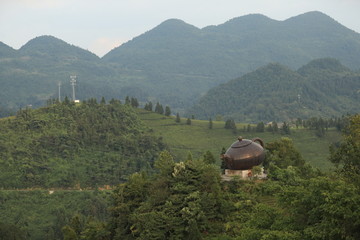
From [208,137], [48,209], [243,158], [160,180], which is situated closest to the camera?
[160,180]

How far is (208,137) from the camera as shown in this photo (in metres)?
102

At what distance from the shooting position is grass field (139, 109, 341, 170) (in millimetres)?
89562

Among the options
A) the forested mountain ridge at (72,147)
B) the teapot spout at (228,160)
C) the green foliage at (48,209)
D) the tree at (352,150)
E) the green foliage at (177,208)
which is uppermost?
the tree at (352,150)

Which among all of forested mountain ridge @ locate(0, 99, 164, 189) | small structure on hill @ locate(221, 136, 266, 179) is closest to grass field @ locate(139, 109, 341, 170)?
forested mountain ridge @ locate(0, 99, 164, 189)

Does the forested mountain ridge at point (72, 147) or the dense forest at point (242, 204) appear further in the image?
the forested mountain ridge at point (72, 147)

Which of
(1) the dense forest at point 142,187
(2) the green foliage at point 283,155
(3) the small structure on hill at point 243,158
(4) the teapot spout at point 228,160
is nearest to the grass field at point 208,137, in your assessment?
(1) the dense forest at point 142,187

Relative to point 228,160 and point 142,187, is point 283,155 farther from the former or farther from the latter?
point 142,187

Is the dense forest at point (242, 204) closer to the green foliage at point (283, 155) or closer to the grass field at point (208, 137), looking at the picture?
the green foliage at point (283, 155)

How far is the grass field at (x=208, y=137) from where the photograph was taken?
294 ft

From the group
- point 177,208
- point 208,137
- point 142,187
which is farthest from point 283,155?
point 208,137

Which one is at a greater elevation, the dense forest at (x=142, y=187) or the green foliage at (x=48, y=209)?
the dense forest at (x=142, y=187)

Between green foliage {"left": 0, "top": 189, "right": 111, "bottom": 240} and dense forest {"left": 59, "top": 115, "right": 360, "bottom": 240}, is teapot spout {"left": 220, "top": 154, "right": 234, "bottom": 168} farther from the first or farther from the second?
green foliage {"left": 0, "top": 189, "right": 111, "bottom": 240}

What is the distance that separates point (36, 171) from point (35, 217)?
46.1 ft

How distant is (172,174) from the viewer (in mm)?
31266
